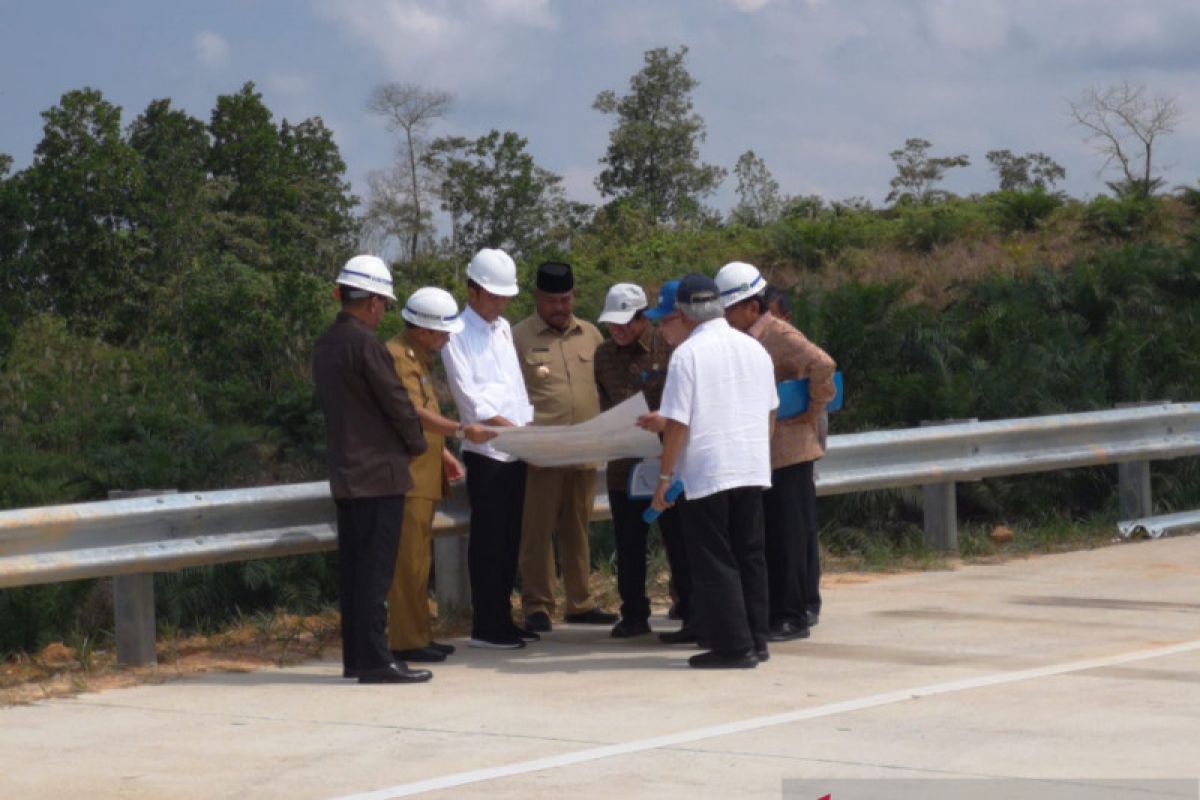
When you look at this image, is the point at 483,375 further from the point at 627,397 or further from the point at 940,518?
the point at 940,518

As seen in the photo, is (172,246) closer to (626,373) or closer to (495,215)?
(495,215)

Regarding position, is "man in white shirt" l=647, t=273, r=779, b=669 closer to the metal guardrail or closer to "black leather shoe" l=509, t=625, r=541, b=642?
"black leather shoe" l=509, t=625, r=541, b=642

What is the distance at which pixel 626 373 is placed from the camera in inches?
413

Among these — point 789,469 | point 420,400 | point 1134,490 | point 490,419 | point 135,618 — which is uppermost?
point 420,400

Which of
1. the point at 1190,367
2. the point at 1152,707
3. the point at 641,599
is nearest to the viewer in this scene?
the point at 1152,707

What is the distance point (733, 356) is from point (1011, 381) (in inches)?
314

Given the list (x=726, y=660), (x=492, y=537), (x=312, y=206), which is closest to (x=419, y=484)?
(x=492, y=537)

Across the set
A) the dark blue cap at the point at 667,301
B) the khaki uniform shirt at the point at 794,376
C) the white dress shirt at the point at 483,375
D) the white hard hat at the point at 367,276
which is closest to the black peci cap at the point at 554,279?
the white dress shirt at the point at 483,375

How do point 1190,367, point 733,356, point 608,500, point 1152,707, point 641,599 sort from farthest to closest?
1. point 1190,367
2. point 608,500
3. point 641,599
4. point 733,356
5. point 1152,707

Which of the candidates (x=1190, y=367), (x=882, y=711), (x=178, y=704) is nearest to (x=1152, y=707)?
(x=882, y=711)

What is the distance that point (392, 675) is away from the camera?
8.84 m

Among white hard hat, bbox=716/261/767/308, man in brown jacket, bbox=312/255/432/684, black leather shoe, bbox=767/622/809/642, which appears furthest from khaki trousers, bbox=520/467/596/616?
man in brown jacket, bbox=312/255/432/684

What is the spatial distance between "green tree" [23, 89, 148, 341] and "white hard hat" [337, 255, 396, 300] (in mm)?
34131

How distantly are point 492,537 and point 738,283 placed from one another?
5.90ft
